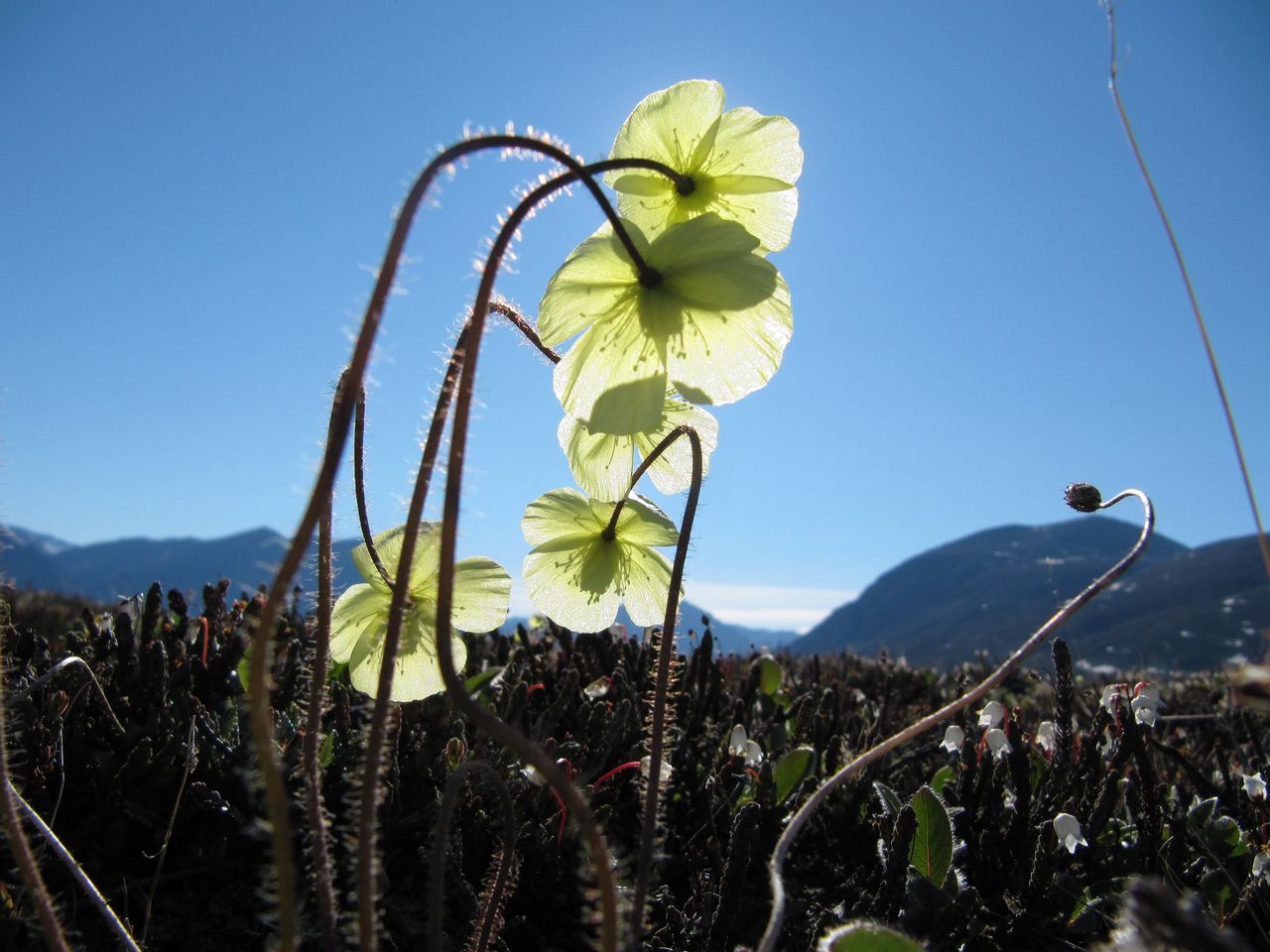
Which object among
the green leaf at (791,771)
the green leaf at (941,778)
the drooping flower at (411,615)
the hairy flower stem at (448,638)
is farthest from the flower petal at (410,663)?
the green leaf at (941,778)

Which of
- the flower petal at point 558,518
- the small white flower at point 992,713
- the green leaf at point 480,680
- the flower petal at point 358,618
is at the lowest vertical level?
the green leaf at point 480,680

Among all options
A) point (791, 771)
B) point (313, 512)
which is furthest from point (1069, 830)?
point (313, 512)

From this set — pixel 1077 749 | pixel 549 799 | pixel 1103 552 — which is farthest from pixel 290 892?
pixel 1103 552

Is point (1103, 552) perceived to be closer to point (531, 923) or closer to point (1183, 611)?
point (1183, 611)

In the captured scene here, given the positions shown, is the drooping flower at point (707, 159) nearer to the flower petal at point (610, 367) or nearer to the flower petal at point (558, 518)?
the flower petal at point (610, 367)

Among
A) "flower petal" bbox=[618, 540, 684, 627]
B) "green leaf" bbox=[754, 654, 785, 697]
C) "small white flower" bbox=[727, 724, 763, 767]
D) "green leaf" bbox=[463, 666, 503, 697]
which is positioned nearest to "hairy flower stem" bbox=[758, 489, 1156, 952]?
"flower petal" bbox=[618, 540, 684, 627]

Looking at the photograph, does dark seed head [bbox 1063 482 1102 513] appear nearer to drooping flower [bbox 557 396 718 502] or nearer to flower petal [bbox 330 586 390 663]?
drooping flower [bbox 557 396 718 502]
